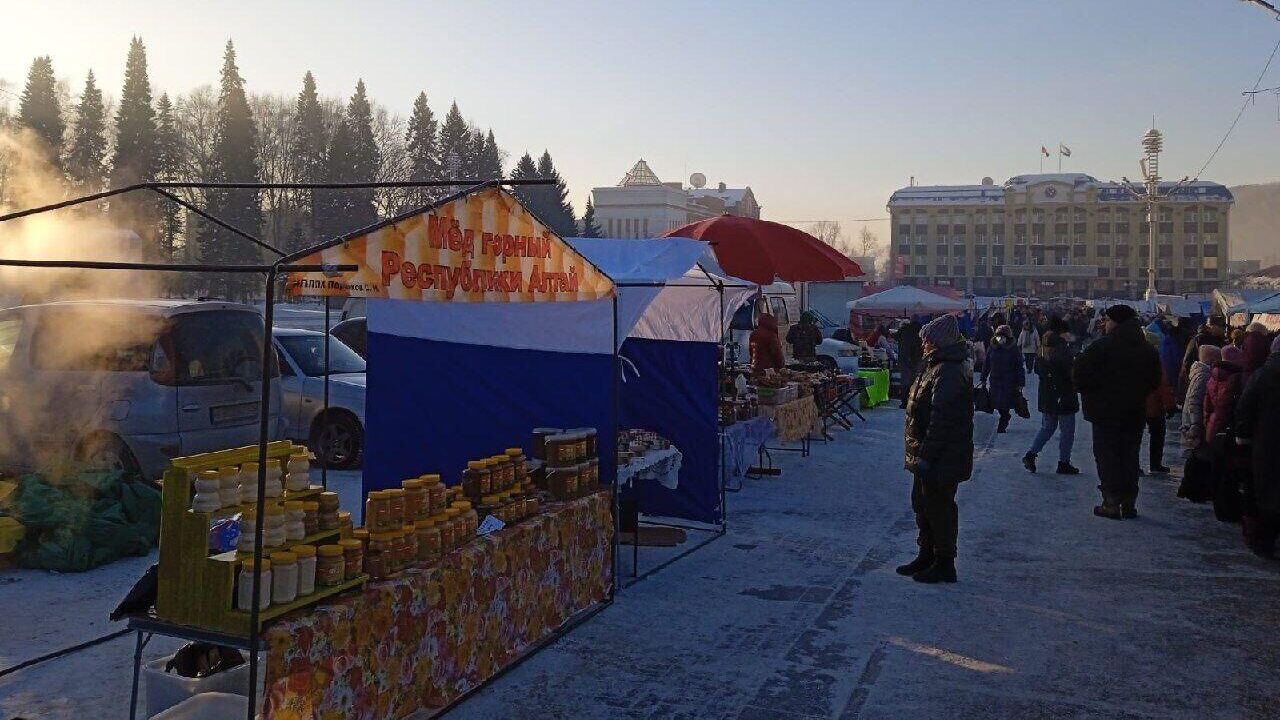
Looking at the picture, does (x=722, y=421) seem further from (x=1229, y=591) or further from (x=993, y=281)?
(x=993, y=281)

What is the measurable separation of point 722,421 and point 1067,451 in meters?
5.10

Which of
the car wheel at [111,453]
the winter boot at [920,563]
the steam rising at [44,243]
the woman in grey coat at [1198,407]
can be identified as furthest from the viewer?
the steam rising at [44,243]

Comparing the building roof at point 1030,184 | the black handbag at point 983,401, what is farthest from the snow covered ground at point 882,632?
the building roof at point 1030,184

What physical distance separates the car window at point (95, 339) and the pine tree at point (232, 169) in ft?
169

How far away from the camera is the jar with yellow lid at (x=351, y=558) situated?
4.27 meters

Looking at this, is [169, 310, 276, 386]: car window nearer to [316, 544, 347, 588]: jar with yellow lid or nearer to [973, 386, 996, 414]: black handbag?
[316, 544, 347, 588]: jar with yellow lid

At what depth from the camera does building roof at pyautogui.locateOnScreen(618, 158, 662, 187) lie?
393ft

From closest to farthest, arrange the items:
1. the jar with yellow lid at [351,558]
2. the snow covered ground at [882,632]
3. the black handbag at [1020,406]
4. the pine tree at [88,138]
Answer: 1. the jar with yellow lid at [351,558]
2. the snow covered ground at [882,632]
3. the black handbag at [1020,406]
4. the pine tree at [88,138]

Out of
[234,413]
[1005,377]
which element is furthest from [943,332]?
[1005,377]

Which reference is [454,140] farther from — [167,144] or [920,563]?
[920,563]

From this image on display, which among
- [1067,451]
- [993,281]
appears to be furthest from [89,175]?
[993,281]

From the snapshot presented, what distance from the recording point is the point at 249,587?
3.85 m

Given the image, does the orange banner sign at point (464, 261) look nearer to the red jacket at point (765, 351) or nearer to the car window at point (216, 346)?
the car window at point (216, 346)

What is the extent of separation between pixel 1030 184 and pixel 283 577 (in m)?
133
